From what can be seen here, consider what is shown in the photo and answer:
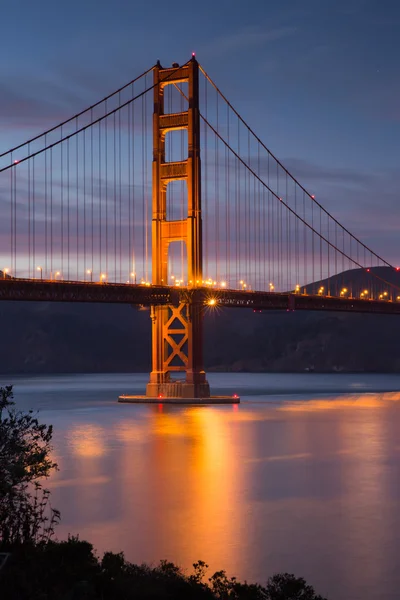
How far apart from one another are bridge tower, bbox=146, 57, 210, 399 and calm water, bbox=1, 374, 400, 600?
2167 centimetres

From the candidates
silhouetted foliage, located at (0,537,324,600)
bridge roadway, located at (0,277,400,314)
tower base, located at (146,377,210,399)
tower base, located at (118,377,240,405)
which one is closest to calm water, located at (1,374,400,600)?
silhouetted foliage, located at (0,537,324,600)

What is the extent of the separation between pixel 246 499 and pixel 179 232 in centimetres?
4494

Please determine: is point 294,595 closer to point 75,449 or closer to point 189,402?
point 75,449

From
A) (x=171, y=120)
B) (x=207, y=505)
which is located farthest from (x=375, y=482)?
(x=171, y=120)

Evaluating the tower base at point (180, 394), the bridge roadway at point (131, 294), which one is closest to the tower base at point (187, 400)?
the tower base at point (180, 394)

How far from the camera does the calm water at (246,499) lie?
14.5 m

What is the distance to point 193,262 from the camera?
64.8 meters

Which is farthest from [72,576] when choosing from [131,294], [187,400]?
[131,294]

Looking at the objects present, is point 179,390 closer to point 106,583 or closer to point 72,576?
point 72,576

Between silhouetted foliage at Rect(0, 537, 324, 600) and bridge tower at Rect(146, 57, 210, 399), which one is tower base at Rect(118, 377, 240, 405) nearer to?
bridge tower at Rect(146, 57, 210, 399)

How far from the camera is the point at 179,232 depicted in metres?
65.4

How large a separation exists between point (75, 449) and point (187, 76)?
119ft

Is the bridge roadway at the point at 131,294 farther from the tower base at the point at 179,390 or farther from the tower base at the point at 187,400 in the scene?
the tower base at the point at 187,400

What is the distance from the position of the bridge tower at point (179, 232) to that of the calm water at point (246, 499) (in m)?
21.7
